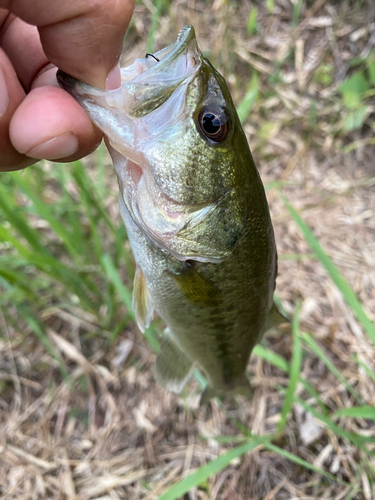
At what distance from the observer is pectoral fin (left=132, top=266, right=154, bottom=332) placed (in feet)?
4.12

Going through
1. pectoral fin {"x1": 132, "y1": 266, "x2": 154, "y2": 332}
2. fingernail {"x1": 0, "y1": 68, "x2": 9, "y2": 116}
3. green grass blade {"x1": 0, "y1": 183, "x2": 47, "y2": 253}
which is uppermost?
fingernail {"x1": 0, "y1": 68, "x2": 9, "y2": 116}

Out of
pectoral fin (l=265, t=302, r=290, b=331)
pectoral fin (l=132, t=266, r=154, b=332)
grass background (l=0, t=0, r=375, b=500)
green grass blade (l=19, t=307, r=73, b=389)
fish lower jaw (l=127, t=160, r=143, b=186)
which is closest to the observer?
fish lower jaw (l=127, t=160, r=143, b=186)

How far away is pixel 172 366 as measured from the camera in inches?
63.8

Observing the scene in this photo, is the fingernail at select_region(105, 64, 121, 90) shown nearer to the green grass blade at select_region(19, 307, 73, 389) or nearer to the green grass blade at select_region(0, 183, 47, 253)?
the green grass blade at select_region(0, 183, 47, 253)

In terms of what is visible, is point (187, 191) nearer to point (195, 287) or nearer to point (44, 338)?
point (195, 287)

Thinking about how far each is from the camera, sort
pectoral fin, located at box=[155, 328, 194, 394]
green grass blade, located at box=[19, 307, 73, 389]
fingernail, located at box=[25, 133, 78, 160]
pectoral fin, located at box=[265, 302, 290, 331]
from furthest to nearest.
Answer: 1. green grass blade, located at box=[19, 307, 73, 389]
2. pectoral fin, located at box=[155, 328, 194, 394]
3. pectoral fin, located at box=[265, 302, 290, 331]
4. fingernail, located at box=[25, 133, 78, 160]

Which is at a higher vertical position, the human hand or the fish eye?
the human hand

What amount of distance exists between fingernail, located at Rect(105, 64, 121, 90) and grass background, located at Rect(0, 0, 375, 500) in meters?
0.79

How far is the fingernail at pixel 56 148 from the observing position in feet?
3.09

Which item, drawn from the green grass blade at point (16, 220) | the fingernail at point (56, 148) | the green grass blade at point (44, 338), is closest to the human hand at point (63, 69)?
the fingernail at point (56, 148)

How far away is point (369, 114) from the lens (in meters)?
2.90

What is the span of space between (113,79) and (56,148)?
0.25 metres

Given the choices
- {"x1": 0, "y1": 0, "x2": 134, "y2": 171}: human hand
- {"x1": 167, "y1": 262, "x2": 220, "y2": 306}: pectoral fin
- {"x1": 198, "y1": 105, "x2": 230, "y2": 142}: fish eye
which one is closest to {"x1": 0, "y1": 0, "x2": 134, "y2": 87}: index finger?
{"x1": 0, "y1": 0, "x2": 134, "y2": 171}: human hand

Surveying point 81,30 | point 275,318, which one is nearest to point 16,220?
point 81,30
